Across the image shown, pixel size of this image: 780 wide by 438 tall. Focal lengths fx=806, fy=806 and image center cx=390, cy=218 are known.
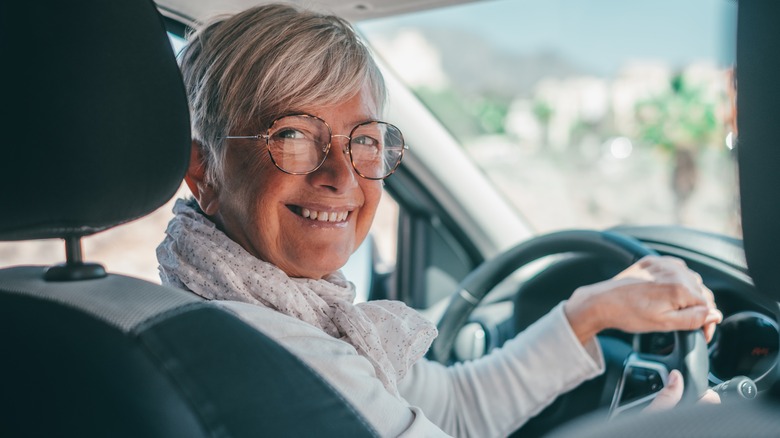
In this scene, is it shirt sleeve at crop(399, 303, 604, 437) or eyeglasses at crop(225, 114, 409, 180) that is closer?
eyeglasses at crop(225, 114, 409, 180)

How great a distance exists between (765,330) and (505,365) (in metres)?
0.59

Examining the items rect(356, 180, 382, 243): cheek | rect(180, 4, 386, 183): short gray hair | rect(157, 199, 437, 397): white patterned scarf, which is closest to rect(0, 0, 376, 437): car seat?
rect(157, 199, 437, 397): white patterned scarf

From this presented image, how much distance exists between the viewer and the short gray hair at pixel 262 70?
152 centimetres

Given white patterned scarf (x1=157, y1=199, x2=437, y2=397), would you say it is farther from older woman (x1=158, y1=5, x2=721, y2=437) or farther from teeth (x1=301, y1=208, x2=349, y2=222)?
teeth (x1=301, y1=208, x2=349, y2=222)

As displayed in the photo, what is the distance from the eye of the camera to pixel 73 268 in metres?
1.07

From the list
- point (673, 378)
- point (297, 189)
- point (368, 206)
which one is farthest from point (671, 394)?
point (297, 189)

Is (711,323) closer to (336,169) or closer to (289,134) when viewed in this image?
(336,169)

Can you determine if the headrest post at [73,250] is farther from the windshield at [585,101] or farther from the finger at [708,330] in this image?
the windshield at [585,101]

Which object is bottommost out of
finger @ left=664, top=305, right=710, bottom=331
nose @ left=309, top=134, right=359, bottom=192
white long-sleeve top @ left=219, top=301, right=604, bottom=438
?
white long-sleeve top @ left=219, top=301, right=604, bottom=438

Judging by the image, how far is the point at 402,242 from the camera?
2.99 metres

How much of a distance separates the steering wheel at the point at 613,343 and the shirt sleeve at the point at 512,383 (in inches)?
3.2

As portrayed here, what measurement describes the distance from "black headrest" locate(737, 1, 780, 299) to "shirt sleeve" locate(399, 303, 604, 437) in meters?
1.05

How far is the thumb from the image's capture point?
1574 mm

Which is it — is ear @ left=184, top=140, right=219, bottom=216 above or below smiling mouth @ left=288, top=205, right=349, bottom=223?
above
